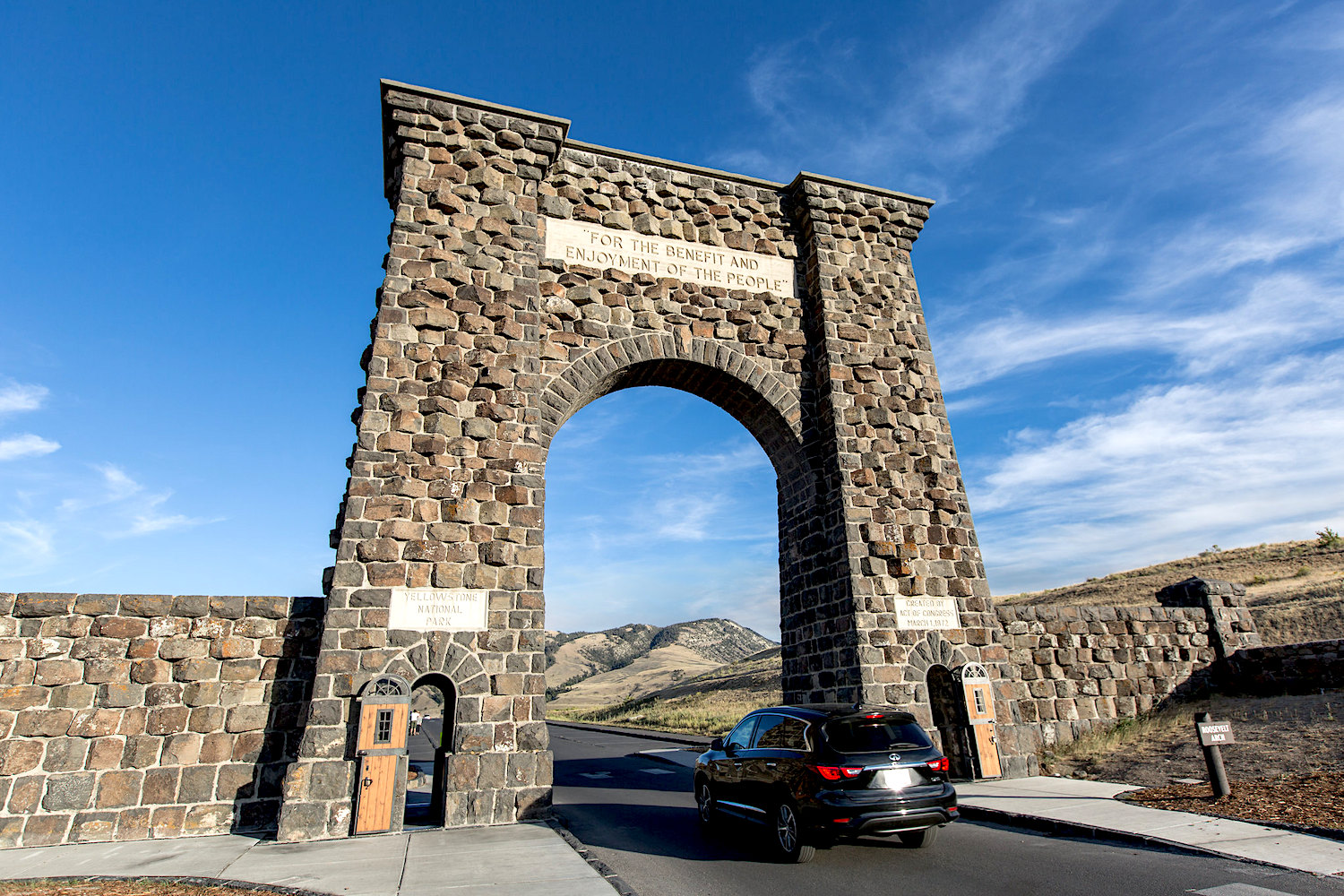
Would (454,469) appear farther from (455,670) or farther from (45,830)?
(45,830)

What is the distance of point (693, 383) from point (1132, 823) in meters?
8.99

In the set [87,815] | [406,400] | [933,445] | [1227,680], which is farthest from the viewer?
[1227,680]

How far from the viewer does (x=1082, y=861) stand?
21.9ft

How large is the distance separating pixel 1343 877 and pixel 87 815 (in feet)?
40.5

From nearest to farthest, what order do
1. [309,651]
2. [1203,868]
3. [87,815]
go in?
[1203,868] < [87,815] < [309,651]

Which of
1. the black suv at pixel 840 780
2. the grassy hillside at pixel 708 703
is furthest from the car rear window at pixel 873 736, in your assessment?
the grassy hillside at pixel 708 703

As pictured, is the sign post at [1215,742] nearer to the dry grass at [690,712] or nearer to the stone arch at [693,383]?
the stone arch at [693,383]

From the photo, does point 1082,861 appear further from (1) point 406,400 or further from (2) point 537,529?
(1) point 406,400

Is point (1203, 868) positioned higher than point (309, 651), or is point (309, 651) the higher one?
point (309, 651)

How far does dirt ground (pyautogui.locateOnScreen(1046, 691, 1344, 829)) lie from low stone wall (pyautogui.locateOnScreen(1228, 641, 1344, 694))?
1.46ft

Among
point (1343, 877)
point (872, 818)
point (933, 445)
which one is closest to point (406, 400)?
point (872, 818)

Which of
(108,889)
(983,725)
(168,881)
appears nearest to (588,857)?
(168,881)

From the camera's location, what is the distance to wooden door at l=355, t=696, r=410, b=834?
28.2ft

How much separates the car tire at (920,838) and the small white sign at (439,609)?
5.74 metres
